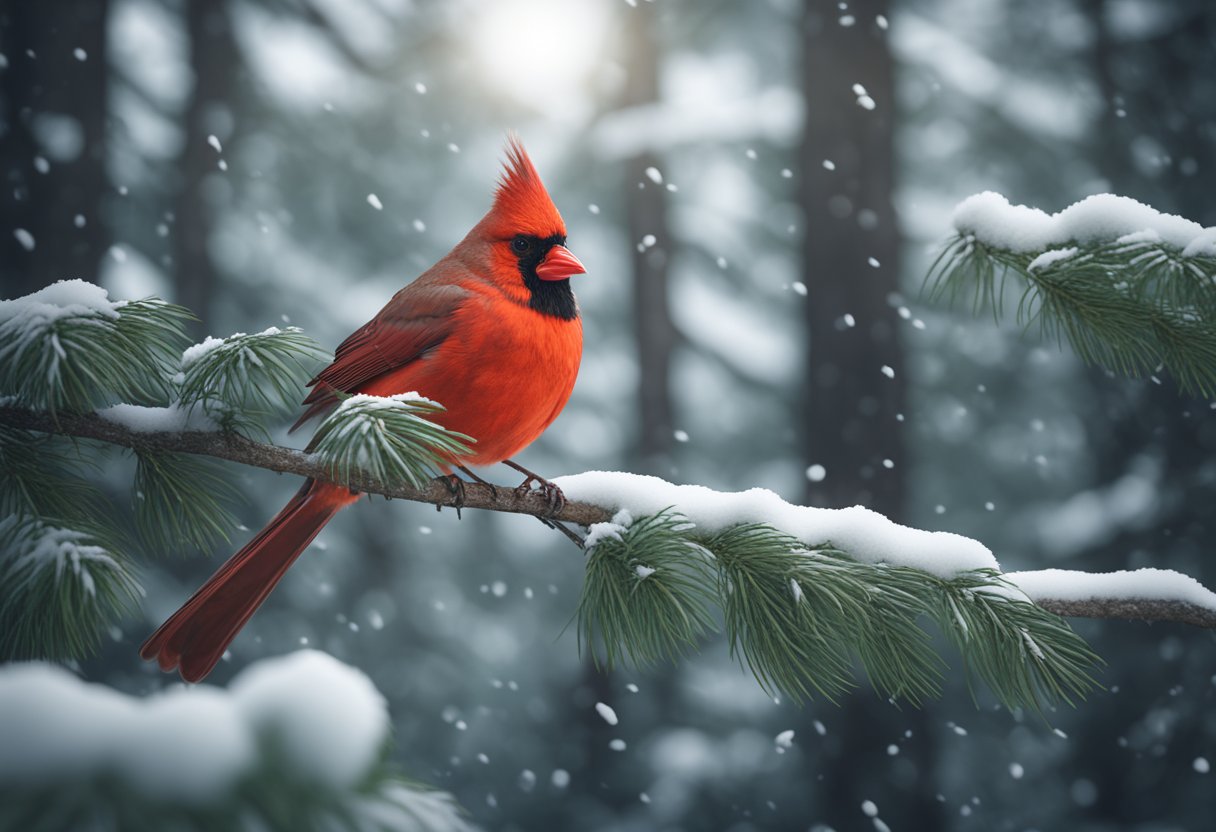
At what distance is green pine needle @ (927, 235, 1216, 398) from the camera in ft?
4.76

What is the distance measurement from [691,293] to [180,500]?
14.5 ft

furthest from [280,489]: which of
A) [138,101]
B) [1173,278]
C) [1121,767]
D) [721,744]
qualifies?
[1173,278]

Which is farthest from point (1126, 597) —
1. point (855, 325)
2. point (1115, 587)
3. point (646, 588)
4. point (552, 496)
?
point (855, 325)

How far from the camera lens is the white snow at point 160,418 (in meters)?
1.36

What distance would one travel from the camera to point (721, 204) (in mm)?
5555

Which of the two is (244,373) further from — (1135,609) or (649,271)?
(649,271)

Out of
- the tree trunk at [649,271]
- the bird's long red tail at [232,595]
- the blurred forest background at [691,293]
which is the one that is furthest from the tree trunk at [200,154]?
the bird's long red tail at [232,595]

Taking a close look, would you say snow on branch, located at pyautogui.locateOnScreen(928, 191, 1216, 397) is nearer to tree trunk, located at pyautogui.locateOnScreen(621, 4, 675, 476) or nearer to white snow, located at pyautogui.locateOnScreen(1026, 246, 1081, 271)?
white snow, located at pyautogui.locateOnScreen(1026, 246, 1081, 271)

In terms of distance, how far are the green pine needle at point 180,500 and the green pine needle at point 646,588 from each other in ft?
1.97

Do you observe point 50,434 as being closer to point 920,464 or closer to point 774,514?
point 774,514

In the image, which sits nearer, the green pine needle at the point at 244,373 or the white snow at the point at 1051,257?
the green pine needle at the point at 244,373

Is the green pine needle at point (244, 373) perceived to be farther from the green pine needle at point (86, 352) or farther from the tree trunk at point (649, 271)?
the tree trunk at point (649, 271)

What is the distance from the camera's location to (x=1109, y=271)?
4.92 feet

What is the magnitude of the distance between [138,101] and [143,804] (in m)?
5.48
